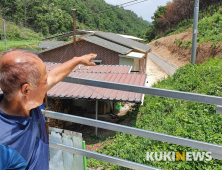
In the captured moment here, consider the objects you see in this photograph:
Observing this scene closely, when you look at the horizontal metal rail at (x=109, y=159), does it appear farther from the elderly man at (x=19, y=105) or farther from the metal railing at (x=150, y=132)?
the elderly man at (x=19, y=105)

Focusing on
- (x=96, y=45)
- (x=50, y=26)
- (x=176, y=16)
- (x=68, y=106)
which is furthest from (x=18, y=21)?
(x=68, y=106)

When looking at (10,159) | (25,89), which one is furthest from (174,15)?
(10,159)

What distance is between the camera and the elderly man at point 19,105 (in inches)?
35.2

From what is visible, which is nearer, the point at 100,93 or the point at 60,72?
the point at 60,72

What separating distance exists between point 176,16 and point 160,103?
32419 mm

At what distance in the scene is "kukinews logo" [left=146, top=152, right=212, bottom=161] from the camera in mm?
3544

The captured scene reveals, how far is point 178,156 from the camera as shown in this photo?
389 cm

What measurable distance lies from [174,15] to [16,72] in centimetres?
3966

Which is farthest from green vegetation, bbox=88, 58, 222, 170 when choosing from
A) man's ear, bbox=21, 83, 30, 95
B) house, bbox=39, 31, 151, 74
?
house, bbox=39, 31, 151, 74

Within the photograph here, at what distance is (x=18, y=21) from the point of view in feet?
153

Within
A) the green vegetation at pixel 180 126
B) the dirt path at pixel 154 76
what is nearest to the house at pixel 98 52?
the dirt path at pixel 154 76

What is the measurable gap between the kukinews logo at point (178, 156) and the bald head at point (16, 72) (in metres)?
3.44

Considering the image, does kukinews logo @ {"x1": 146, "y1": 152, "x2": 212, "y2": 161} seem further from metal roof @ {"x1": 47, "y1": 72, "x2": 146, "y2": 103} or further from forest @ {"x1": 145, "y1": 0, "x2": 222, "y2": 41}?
forest @ {"x1": 145, "y1": 0, "x2": 222, "y2": 41}

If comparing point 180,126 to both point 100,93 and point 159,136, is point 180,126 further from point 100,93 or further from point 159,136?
point 159,136
